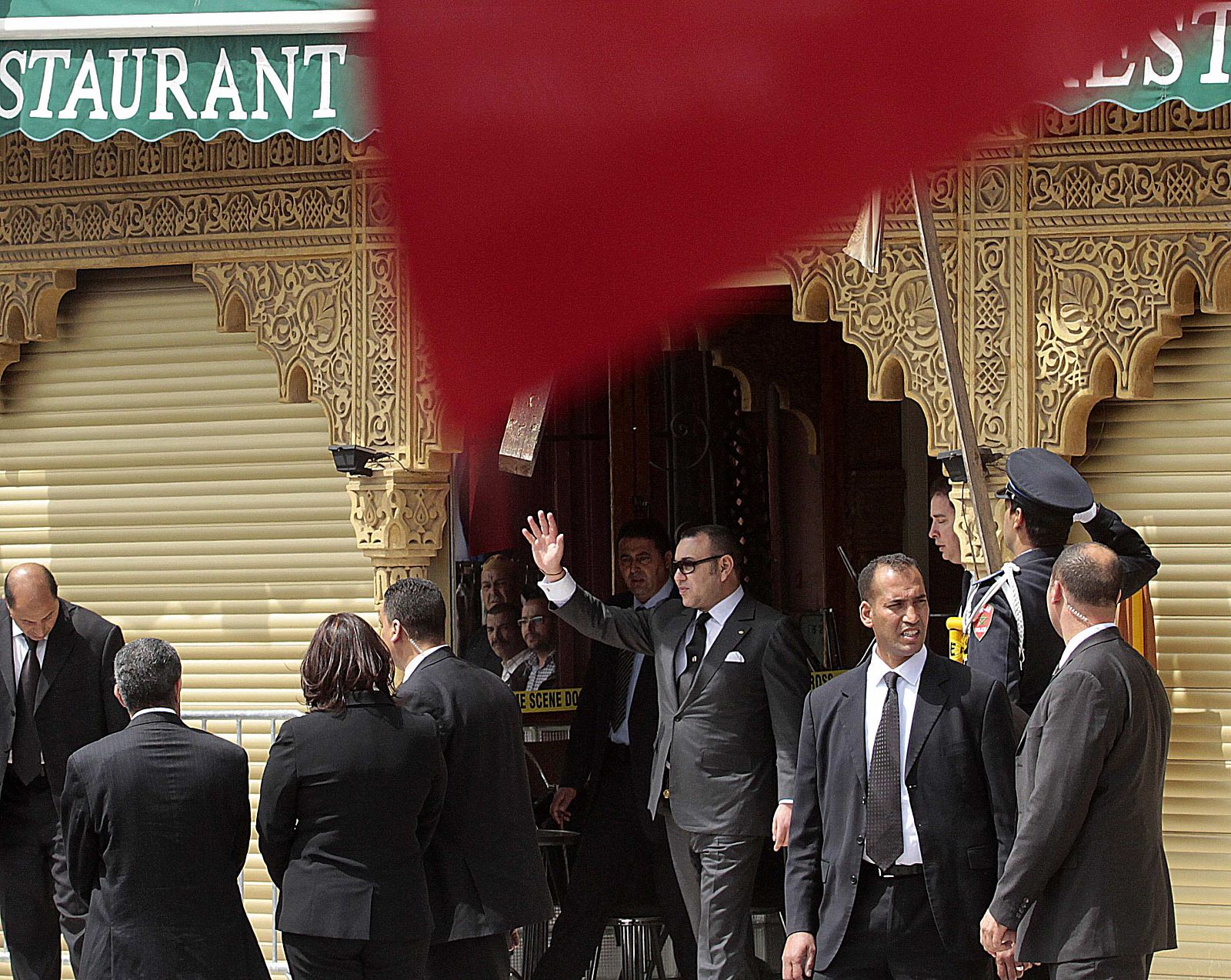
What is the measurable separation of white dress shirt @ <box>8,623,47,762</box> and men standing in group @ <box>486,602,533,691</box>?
7.13ft

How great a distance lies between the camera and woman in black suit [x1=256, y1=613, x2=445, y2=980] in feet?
14.5

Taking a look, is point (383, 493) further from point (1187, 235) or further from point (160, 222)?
point (1187, 235)

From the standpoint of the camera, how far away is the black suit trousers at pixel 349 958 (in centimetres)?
451

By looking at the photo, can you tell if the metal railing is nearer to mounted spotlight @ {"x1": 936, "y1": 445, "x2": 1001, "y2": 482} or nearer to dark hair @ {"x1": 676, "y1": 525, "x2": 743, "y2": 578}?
dark hair @ {"x1": 676, "y1": 525, "x2": 743, "y2": 578}

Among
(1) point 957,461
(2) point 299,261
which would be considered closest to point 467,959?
(1) point 957,461

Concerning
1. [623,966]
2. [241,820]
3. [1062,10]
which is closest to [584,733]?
[623,966]

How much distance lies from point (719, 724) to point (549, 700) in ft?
7.26

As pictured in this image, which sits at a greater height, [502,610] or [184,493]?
[184,493]

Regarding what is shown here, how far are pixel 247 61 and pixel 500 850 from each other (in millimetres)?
2567

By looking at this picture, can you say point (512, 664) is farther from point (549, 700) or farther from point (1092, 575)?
point (1092, 575)

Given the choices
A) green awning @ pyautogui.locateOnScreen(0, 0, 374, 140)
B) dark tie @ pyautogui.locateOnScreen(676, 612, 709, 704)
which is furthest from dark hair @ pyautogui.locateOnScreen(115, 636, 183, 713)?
dark tie @ pyautogui.locateOnScreen(676, 612, 709, 704)

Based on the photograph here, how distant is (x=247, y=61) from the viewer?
5.07 m

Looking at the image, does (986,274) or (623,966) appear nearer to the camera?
(986,274)

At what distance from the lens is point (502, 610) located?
760cm
